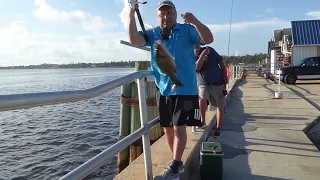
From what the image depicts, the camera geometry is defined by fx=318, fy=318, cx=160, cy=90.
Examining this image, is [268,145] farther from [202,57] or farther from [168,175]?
[168,175]

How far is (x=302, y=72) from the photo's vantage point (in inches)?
808

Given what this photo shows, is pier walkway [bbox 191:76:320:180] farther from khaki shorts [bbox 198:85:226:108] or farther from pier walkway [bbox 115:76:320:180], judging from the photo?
khaki shorts [bbox 198:85:226:108]

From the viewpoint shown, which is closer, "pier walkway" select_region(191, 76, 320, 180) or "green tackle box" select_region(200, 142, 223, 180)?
"green tackle box" select_region(200, 142, 223, 180)

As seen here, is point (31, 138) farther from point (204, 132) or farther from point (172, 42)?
point (172, 42)

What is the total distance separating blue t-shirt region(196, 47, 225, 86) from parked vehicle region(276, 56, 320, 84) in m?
16.1

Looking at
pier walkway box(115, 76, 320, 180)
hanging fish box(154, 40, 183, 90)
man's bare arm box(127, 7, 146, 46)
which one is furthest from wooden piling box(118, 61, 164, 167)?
hanging fish box(154, 40, 183, 90)

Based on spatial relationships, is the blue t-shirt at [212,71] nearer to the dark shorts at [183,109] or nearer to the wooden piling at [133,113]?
the wooden piling at [133,113]

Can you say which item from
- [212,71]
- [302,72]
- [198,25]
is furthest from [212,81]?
[302,72]

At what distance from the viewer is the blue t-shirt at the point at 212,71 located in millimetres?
5766

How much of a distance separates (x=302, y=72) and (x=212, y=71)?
55.5 ft

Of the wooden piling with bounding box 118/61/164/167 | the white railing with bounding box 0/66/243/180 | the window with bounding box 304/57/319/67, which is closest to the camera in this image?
the white railing with bounding box 0/66/243/180

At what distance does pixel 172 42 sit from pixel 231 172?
2047mm

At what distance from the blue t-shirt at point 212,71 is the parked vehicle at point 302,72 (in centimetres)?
1615

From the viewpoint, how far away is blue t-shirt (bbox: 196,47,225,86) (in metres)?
5.77
